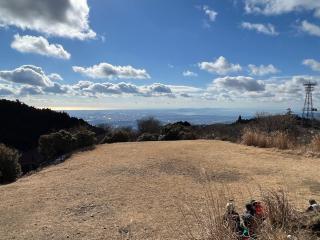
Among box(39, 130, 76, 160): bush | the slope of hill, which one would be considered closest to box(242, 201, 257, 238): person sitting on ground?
box(39, 130, 76, 160): bush

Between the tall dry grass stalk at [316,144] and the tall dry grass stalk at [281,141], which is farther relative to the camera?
the tall dry grass stalk at [281,141]

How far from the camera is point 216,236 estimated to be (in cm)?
450

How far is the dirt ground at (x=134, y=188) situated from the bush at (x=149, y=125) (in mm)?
18255

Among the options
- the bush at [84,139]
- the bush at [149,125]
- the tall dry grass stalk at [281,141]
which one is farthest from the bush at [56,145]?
the bush at [149,125]

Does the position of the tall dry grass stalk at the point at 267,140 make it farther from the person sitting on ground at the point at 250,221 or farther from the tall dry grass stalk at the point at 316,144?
the person sitting on ground at the point at 250,221

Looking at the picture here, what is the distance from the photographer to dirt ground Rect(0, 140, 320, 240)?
690 centimetres

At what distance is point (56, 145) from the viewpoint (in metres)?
16.6

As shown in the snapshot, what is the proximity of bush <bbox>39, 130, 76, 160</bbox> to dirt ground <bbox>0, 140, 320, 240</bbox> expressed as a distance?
205cm

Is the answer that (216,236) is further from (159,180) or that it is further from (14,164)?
(14,164)

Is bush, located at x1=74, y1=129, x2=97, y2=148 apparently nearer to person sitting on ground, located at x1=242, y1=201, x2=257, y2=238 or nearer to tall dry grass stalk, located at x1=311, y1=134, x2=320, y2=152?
tall dry grass stalk, located at x1=311, y1=134, x2=320, y2=152

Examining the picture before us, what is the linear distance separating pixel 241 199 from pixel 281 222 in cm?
300

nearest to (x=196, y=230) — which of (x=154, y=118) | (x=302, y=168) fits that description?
(x=302, y=168)

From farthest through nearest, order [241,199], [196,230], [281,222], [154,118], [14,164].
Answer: [154,118] → [14,164] → [241,199] → [196,230] → [281,222]

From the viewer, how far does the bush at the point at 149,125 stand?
109ft
